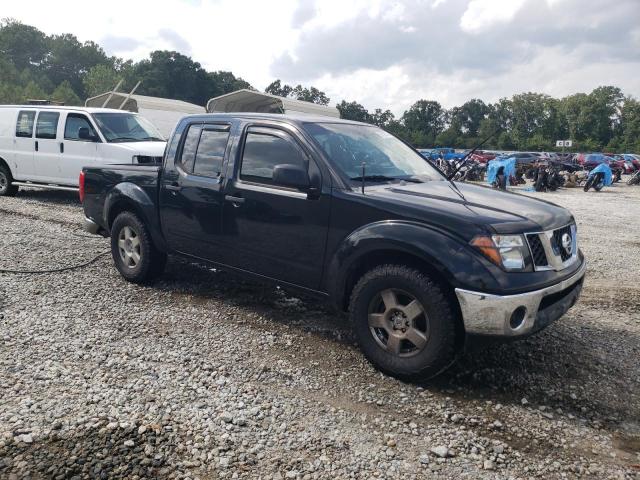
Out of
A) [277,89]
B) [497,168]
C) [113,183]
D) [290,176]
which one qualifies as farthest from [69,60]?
[290,176]

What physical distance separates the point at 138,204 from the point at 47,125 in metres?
6.79

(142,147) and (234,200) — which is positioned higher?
(142,147)

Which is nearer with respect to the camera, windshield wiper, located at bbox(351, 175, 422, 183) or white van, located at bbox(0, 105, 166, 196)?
windshield wiper, located at bbox(351, 175, 422, 183)

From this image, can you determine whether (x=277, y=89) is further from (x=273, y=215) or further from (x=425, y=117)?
(x=273, y=215)

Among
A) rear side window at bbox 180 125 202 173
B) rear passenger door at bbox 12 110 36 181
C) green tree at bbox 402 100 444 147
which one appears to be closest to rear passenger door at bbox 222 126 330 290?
rear side window at bbox 180 125 202 173

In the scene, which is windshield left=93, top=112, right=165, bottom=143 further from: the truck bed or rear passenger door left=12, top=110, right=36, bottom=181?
the truck bed

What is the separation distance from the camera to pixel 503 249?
3.30m

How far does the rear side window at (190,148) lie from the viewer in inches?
195

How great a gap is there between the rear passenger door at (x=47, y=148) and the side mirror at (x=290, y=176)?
8337 millimetres

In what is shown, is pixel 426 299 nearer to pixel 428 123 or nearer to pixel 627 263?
pixel 627 263

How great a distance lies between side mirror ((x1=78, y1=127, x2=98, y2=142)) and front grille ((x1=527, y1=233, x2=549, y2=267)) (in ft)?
29.1

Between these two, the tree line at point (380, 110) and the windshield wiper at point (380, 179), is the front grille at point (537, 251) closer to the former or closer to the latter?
the windshield wiper at point (380, 179)

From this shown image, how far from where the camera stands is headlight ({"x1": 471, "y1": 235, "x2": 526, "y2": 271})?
10.8ft

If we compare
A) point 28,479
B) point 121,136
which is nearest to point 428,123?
point 121,136
